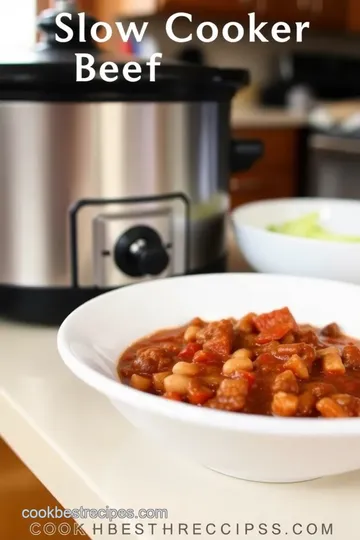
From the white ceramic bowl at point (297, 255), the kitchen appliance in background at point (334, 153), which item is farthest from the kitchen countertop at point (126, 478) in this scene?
the kitchen appliance in background at point (334, 153)

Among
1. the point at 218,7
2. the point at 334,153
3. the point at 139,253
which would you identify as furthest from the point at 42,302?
the point at 218,7

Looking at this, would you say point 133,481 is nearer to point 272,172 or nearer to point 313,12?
point 272,172

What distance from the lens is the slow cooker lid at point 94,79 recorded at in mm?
745

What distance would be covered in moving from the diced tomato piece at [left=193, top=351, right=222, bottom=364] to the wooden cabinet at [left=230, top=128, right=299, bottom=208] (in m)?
2.41

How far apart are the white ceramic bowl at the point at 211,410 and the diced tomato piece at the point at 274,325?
8 cm

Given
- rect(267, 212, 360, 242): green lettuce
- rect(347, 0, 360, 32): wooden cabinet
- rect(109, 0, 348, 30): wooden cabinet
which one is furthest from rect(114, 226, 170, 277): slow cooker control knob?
rect(347, 0, 360, 32): wooden cabinet

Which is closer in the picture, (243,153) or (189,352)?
(189,352)

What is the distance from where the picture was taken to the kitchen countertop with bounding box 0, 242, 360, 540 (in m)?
0.47

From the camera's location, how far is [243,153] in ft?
3.26

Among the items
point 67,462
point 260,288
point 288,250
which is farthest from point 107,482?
point 288,250

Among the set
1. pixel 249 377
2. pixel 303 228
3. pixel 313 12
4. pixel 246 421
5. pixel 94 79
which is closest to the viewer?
pixel 246 421

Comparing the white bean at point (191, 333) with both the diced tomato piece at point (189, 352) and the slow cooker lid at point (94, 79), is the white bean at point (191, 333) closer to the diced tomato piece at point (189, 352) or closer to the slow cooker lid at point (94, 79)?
the diced tomato piece at point (189, 352)

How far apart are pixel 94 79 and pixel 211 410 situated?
450 mm

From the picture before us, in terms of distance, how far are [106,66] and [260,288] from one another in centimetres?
29
